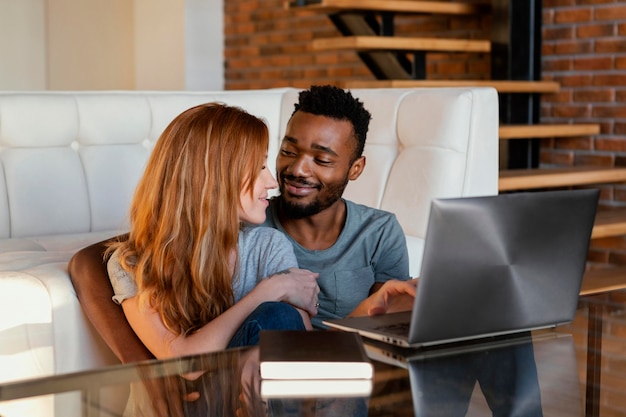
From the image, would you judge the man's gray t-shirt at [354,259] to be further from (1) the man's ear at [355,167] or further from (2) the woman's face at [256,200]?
(2) the woman's face at [256,200]

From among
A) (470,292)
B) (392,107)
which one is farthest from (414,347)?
(392,107)

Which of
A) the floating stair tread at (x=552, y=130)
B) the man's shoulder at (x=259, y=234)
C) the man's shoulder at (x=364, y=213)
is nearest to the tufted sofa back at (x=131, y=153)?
the man's shoulder at (x=364, y=213)

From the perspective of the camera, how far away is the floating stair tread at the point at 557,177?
3.50m

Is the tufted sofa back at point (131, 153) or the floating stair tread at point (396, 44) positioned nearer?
the tufted sofa back at point (131, 153)

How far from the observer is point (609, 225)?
348cm

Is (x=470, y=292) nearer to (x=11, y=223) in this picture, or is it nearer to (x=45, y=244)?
(x=45, y=244)

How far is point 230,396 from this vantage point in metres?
1.07

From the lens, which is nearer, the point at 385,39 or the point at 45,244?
the point at 45,244

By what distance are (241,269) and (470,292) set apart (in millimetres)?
623

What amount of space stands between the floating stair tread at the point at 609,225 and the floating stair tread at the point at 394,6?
1.13 metres

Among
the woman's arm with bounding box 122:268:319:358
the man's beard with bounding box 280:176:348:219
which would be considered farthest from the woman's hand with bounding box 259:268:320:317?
the man's beard with bounding box 280:176:348:219

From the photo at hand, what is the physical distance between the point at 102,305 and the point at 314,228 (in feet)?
1.46

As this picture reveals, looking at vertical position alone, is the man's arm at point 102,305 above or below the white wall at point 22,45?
below

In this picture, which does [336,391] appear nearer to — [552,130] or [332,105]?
[332,105]
